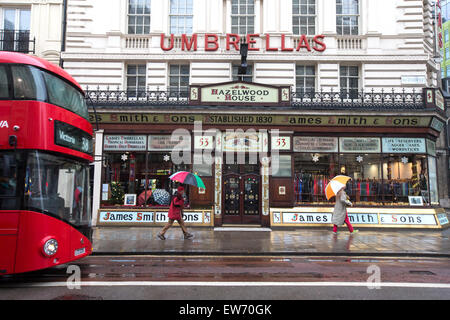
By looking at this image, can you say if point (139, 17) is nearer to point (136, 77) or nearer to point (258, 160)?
point (136, 77)

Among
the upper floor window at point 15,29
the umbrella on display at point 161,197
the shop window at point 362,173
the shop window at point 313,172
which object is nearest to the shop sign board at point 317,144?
the shop window at point 313,172

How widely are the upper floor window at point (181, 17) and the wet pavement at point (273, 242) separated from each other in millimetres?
10374

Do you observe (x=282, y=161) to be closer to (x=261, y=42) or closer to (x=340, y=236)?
(x=340, y=236)

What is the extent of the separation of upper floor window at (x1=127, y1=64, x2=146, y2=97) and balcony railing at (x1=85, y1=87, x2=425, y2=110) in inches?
28.8

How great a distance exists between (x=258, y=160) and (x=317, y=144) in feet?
9.82

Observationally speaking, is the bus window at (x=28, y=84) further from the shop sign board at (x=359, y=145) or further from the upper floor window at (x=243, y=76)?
the shop sign board at (x=359, y=145)

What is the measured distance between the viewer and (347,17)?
53.7ft

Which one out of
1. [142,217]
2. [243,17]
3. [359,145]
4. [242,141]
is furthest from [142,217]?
[243,17]

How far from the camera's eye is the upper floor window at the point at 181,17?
53.5ft

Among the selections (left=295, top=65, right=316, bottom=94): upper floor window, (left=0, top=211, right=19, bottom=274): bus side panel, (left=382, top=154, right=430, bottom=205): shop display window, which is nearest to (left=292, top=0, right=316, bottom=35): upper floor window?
(left=295, top=65, right=316, bottom=94): upper floor window

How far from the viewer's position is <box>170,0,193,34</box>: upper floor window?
1630cm

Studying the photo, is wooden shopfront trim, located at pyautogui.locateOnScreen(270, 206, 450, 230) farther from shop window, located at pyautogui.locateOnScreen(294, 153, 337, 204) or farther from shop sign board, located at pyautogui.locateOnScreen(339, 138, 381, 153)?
shop sign board, located at pyautogui.locateOnScreen(339, 138, 381, 153)

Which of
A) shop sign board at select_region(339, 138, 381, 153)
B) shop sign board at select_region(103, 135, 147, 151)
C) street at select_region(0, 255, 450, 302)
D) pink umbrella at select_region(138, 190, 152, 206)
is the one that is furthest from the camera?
shop sign board at select_region(103, 135, 147, 151)
